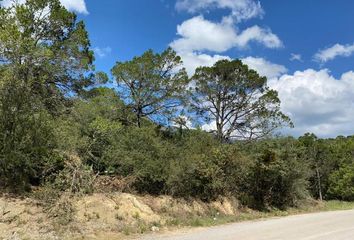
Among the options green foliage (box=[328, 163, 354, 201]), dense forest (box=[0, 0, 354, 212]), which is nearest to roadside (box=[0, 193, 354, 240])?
dense forest (box=[0, 0, 354, 212])

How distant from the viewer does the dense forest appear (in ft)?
55.2

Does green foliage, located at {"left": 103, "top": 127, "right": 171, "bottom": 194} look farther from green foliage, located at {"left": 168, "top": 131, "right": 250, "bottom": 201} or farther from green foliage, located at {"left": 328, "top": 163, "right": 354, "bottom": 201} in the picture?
green foliage, located at {"left": 328, "top": 163, "right": 354, "bottom": 201}

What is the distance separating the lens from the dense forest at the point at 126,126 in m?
16.8

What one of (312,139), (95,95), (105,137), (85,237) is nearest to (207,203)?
(105,137)

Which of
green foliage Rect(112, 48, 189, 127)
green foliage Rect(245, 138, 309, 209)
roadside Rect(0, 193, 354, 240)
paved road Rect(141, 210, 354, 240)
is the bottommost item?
paved road Rect(141, 210, 354, 240)

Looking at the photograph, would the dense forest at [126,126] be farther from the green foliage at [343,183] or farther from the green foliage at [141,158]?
the green foliage at [343,183]

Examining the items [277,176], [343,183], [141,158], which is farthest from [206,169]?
[343,183]

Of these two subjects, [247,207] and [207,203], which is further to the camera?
[247,207]

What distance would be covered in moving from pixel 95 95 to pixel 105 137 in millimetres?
6351

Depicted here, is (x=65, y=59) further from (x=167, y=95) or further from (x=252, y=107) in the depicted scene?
(x=252, y=107)

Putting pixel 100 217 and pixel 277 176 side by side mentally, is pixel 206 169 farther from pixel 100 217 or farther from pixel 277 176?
pixel 100 217

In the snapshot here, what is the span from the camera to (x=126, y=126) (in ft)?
88.0

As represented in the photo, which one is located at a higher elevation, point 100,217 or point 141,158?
point 141,158

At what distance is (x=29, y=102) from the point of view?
17.1 meters
